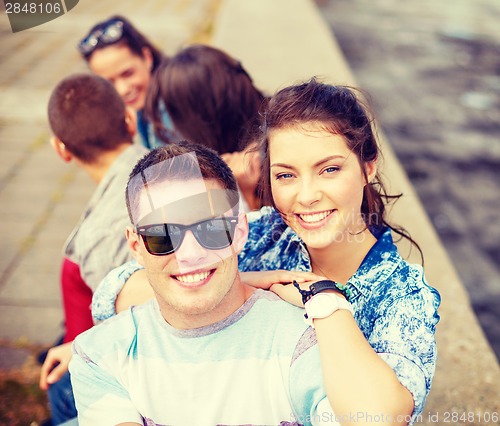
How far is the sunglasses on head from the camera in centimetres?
419

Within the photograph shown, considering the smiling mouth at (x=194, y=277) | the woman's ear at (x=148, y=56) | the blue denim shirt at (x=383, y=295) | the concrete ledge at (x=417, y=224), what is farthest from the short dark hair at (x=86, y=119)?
the woman's ear at (x=148, y=56)

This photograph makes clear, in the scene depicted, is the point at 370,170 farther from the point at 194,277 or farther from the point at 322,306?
the point at 194,277

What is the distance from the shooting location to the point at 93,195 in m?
2.90

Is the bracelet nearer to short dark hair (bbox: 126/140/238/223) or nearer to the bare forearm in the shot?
the bare forearm

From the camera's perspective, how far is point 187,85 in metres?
3.36

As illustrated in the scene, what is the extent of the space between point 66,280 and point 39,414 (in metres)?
0.83

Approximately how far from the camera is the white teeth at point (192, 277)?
5.93ft

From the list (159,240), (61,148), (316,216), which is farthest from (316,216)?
(61,148)

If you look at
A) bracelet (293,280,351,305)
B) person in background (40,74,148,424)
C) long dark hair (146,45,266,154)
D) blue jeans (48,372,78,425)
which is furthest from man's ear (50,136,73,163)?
bracelet (293,280,351,305)

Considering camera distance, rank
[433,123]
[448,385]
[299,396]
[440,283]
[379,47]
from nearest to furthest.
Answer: [299,396]
[448,385]
[440,283]
[433,123]
[379,47]

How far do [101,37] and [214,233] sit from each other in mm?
2810

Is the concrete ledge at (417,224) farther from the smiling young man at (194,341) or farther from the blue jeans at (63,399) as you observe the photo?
the blue jeans at (63,399)

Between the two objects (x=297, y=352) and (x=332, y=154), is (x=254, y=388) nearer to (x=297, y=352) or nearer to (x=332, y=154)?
(x=297, y=352)

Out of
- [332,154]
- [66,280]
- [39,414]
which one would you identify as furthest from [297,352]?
[39,414]
